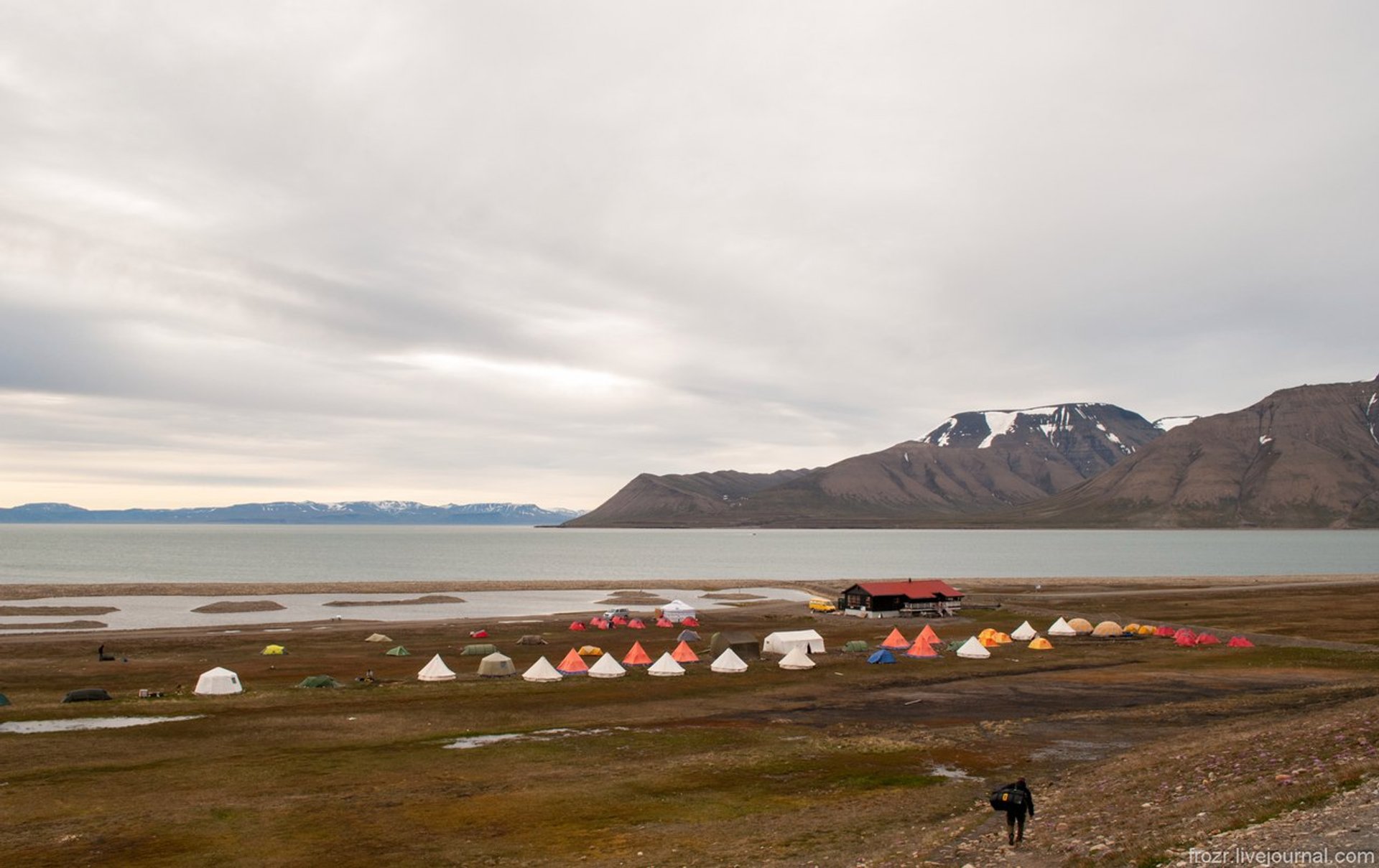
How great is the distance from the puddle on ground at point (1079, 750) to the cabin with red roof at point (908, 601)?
2442 inches

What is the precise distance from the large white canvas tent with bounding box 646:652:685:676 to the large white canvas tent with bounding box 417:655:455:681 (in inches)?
484

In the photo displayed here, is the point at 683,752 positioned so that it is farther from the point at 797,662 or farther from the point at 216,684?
the point at 216,684

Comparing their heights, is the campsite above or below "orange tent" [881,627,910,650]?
above

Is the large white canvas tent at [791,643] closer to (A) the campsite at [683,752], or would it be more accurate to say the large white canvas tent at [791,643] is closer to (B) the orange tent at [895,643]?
(A) the campsite at [683,752]

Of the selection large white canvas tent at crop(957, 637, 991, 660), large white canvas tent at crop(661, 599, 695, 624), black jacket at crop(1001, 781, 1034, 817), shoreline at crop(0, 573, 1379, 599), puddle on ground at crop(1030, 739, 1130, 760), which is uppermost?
black jacket at crop(1001, 781, 1034, 817)

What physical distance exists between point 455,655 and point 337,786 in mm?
39956

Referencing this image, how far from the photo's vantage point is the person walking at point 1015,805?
20188 mm

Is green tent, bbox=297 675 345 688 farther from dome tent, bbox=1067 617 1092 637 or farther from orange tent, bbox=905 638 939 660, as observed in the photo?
dome tent, bbox=1067 617 1092 637

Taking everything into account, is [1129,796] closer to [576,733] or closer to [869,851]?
[869,851]

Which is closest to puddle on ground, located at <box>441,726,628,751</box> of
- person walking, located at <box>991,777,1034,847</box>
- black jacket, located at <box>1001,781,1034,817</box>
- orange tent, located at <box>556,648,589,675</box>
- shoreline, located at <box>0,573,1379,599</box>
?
orange tent, located at <box>556,648,589,675</box>

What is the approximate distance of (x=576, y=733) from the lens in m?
38.2

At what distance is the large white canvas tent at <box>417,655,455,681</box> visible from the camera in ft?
179

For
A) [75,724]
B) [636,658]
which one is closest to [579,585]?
[636,658]

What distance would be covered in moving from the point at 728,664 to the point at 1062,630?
3662 cm
